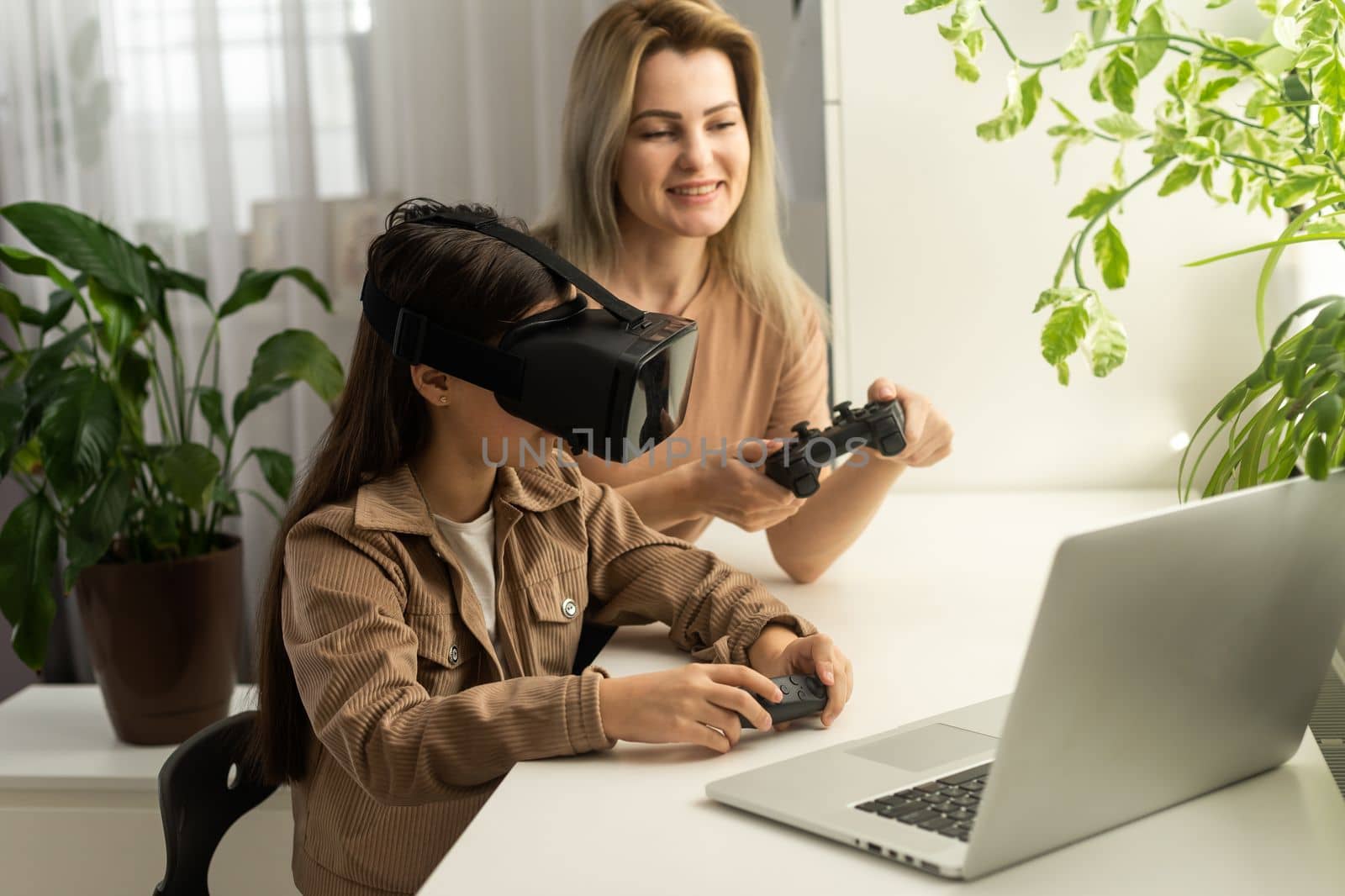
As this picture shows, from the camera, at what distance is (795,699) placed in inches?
36.3

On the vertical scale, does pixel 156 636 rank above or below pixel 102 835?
above

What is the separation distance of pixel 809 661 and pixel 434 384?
16.0 inches

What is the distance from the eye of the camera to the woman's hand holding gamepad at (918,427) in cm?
127

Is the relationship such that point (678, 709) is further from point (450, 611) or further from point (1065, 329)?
point (1065, 329)

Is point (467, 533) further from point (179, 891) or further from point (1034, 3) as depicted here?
point (1034, 3)

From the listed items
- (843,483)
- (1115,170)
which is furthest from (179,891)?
(1115,170)

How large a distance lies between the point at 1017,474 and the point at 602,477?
2.22 feet

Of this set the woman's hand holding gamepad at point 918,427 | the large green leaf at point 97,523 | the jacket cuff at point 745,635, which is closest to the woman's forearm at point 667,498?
the woman's hand holding gamepad at point 918,427

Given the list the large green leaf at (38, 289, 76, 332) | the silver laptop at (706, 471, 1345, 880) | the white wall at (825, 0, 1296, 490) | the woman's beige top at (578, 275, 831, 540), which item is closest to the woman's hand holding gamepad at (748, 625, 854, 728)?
the silver laptop at (706, 471, 1345, 880)

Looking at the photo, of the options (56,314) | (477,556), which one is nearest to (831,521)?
(477,556)

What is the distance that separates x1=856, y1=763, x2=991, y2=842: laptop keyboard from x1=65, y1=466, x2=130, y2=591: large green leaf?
1557mm

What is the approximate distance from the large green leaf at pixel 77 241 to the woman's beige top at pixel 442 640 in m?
1.14

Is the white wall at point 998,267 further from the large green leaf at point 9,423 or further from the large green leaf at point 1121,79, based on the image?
the large green leaf at point 9,423

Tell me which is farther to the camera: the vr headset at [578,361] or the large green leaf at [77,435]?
the large green leaf at [77,435]
